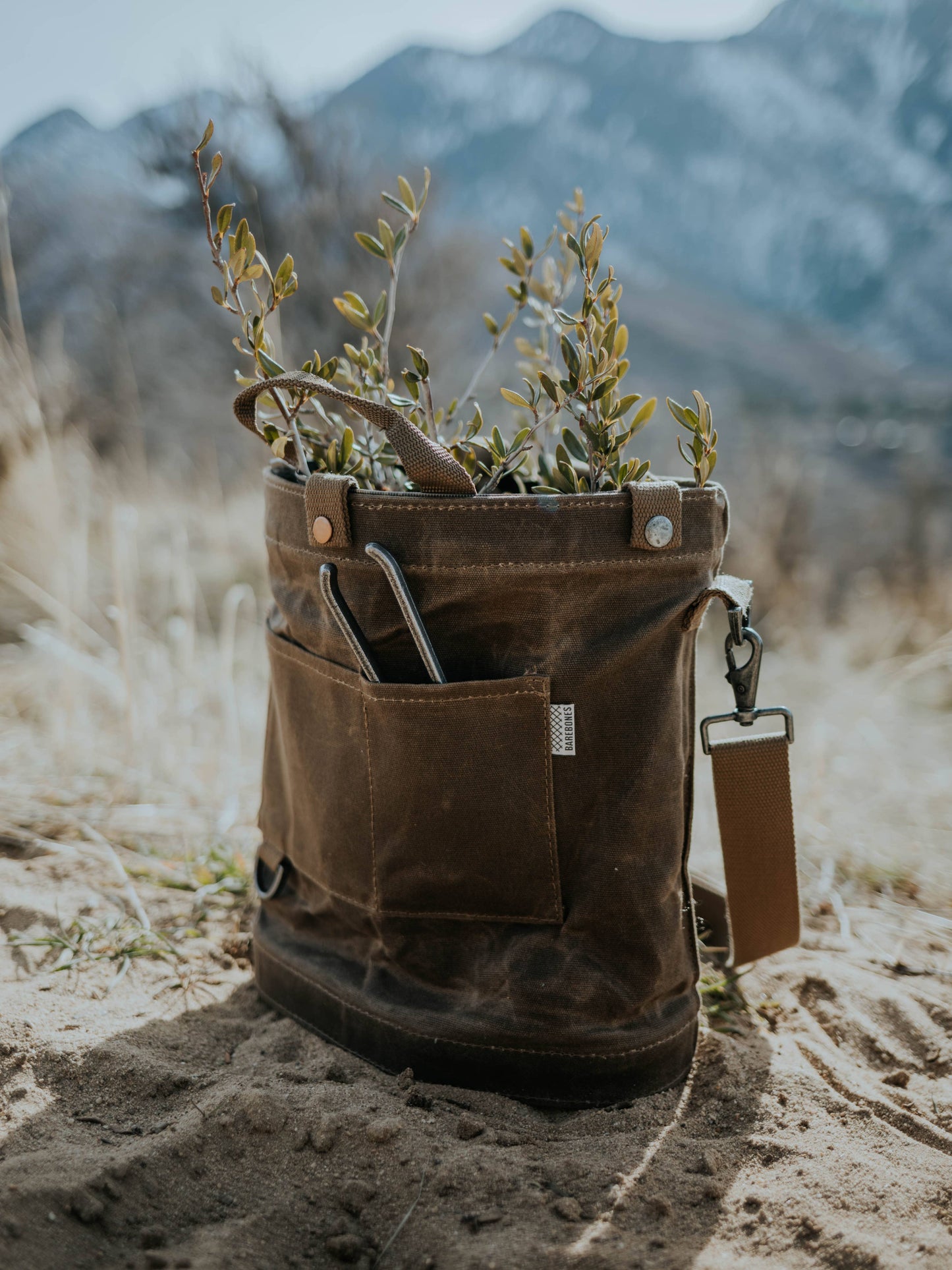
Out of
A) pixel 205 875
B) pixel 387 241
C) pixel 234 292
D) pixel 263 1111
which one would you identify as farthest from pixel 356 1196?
pixel 387 241

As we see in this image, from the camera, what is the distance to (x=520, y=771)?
1.24 m

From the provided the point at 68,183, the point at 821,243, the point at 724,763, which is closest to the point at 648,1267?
the point at 724,763

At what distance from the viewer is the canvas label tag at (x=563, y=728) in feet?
4.05

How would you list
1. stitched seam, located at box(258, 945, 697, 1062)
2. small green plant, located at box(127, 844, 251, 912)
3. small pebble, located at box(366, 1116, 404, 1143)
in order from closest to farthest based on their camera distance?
1. small pebble, located at box(366, 1116, 404, 1143)
2. stitched seam, located at box(258, 945, 697, 1062)
3. small green plant, located at box(127, 844, 251, 912)

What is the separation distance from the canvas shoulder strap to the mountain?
354 inches

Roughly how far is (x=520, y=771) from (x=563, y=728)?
86 millimetres

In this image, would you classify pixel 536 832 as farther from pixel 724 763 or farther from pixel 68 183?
pixel 68 183

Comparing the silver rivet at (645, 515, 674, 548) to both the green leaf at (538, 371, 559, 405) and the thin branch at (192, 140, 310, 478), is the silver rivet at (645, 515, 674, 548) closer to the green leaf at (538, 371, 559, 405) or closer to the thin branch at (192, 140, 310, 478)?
the green leaf at (538, 371, 559, 405)

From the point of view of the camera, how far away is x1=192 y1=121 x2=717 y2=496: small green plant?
4.42 ft

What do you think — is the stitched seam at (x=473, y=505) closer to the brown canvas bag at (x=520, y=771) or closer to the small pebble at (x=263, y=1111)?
the brown canvas bag at (x=520, y=771)

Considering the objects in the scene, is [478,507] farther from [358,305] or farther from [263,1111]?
[263,1111]

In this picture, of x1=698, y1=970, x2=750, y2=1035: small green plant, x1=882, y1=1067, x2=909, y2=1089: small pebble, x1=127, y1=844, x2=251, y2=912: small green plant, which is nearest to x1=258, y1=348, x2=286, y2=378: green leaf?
x1=127, y1=844, x2=251, y2=912: small green plant

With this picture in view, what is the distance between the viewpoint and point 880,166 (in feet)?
113

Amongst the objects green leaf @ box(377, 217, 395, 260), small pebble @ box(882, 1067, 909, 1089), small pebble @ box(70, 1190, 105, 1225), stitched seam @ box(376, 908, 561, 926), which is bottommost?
small pebble @ box(882, 1067, 909, 1089)
